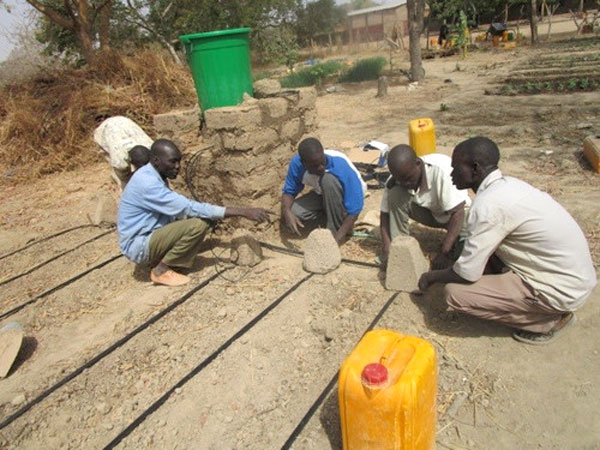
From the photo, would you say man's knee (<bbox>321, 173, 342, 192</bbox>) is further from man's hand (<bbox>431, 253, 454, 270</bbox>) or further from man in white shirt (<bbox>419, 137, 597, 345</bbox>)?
man in white shirt (<bbox>419, 137, 597, 345</bbox>)

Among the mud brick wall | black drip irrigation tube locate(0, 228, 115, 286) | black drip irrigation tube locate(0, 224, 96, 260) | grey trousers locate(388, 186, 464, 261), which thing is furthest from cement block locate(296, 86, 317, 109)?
black drip irrigation tube locate(0, 224, 96, 260)

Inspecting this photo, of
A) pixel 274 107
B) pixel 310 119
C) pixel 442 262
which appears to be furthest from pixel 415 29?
pixel 442 262

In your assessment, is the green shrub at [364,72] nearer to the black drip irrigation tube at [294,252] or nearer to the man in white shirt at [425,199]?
the black drip irrigation tube at [294,252]

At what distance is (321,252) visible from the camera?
11.6ft

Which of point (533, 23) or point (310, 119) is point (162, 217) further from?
point (533, 23)

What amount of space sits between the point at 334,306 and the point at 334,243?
0.58 m

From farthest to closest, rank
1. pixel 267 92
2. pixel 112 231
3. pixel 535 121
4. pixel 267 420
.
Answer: pixel 535 121 → pixel 112 231 → pixel 267 92 → pixel 267 420

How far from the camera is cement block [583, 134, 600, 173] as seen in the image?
487cm

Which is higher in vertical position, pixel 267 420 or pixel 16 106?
pixel 16 106

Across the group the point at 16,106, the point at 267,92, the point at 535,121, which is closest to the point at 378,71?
the point at 535,121

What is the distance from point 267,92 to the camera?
4.40 meters

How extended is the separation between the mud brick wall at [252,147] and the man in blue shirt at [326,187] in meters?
0.31

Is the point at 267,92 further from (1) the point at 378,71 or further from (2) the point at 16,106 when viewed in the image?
(1) the point at 378,71

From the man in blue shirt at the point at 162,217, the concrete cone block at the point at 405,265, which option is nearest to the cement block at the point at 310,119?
the man in blue shirt at the point at 162,217
